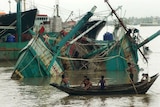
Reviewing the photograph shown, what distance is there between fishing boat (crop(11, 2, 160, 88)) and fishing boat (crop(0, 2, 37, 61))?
927 centimetres

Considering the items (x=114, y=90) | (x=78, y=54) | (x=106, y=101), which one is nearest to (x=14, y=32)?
(x=78, y=54)

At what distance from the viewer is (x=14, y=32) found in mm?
49875

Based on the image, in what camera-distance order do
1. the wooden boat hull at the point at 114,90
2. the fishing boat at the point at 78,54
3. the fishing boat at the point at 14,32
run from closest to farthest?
the wooden boat hull at the point at 114,90
the fishing boat at the point at 78,54
the fishing boat at the point at 14,32

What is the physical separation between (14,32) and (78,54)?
56.2ft

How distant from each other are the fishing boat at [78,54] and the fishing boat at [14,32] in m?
9.27

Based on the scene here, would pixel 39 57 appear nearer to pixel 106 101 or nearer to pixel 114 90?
pixel 114 90

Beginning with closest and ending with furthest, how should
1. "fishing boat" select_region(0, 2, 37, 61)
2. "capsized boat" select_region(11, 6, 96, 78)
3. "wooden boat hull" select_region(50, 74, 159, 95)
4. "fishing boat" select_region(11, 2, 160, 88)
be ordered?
"wooden boat hull" select_region(50, 74, 159, 95) < "capsized boat" select_region(11, 6, 96, 78) < "fishing boat" select_region(11, 2, 160, 88) < "fishing boat" select_region(0, 2, 37, 61)

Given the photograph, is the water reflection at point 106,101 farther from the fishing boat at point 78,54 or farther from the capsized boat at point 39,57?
the capsized boat at point 39,57

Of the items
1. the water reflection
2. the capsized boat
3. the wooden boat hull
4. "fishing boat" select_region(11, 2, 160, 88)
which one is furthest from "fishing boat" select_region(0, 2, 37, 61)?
the water reflection

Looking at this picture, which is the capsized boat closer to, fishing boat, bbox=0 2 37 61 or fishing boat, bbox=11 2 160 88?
fishing boat, bbox=11 2 160 88

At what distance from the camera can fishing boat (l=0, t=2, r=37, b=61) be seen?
4403 cm

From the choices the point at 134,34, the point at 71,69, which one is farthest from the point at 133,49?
the point at 71,69

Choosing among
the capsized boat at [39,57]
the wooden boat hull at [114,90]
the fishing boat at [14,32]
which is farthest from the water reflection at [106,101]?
the fishing boat at [14,32]

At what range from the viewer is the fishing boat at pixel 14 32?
144ft
